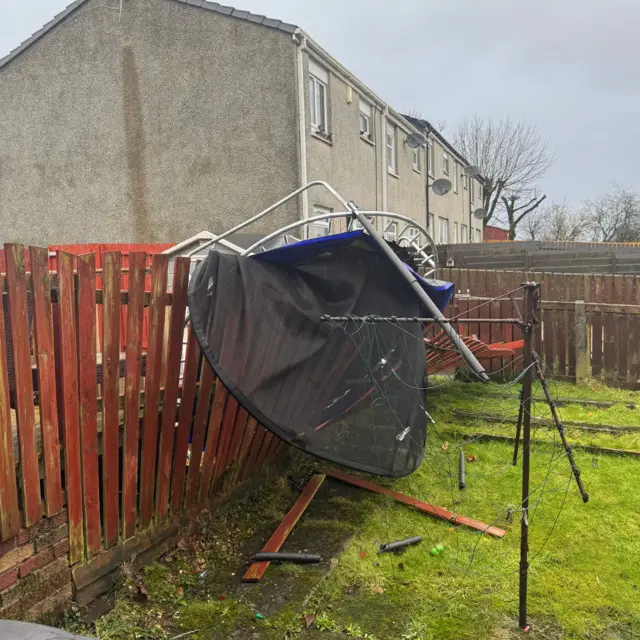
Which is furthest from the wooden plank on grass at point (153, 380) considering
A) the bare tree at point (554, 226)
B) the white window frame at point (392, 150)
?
the bare tree at point (554, 226)

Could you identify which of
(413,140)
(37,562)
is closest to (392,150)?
(413,140)

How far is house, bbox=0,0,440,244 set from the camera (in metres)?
10.7

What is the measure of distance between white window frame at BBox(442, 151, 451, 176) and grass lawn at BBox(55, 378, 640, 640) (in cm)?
1945

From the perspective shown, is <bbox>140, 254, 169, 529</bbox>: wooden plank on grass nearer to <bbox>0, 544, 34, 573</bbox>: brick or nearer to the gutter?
<bbox>0, 544, 34, 573</bbox>: brick

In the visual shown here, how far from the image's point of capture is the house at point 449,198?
20.5 m

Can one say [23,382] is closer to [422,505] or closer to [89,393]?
[89,393]

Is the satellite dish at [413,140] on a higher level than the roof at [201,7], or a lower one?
lower

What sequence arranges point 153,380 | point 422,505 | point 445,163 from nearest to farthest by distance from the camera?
point 153,380 → point 422,505 → point 445,163

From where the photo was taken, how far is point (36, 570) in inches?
103

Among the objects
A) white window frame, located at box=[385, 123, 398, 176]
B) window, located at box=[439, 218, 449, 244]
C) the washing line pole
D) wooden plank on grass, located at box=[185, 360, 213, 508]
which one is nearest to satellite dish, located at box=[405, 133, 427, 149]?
white window frame, located at box=[385, 123, 398, 176]

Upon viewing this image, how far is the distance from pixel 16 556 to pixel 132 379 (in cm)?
99

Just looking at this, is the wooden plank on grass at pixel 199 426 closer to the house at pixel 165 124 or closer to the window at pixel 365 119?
the house at pixel 165 124

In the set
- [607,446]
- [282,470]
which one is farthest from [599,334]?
[282,470]

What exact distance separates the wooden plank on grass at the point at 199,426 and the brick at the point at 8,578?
4.00 feet
